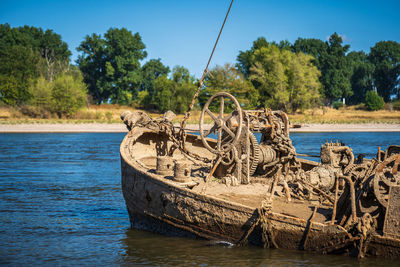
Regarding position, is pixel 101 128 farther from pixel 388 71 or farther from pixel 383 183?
pixel 388 71

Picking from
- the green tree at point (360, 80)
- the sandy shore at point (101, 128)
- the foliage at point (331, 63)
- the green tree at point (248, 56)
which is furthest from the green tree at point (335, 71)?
the sandy shore at point (101, 128)

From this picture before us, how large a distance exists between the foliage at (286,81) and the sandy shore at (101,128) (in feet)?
32.9

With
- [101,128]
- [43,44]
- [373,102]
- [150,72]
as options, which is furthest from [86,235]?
[43,44]

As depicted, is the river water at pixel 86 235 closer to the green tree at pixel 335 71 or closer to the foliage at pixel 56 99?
the foliage at pixel 56 99

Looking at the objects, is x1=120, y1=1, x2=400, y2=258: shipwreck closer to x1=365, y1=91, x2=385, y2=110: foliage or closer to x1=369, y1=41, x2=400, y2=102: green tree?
x1=365, y1=91, x2=385, y2=110: foliage

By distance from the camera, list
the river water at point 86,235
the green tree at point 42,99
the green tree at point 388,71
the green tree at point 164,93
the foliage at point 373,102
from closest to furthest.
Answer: the river water at point 86,235, the green tree at point 42,99, the green tree at point 164,93, the foliage at point 373,102, the green tree at point 388,71

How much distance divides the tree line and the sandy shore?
615 centimetres

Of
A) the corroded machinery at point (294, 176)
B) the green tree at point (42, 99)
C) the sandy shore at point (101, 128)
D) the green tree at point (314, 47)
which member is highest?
the green tree at point (314, 47)

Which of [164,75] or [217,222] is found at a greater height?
[164,75]

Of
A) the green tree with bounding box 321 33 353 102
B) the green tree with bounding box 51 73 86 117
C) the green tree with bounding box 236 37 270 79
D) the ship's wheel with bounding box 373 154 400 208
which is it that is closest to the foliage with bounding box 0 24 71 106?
the green tree with bounding box 51 73 86 117

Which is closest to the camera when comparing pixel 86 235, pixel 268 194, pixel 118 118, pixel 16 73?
pixel 268 194

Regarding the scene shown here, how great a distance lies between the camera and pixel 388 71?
81.1m

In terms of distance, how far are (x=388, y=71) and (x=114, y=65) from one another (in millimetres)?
45418

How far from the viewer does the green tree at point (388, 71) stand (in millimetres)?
81188
